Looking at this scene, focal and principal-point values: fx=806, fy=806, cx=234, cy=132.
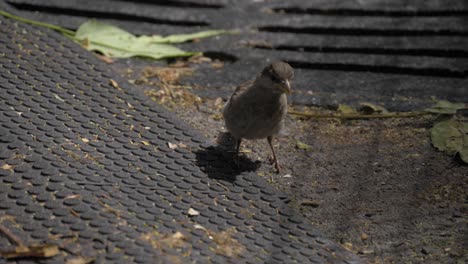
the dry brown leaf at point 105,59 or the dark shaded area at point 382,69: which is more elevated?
the dark shaded area at point 382,69

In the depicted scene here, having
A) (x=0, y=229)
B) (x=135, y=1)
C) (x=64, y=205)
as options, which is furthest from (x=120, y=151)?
(x=135, y=1)

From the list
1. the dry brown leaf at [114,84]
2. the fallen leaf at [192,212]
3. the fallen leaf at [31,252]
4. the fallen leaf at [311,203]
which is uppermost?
the dry brown leaf at [114,84]

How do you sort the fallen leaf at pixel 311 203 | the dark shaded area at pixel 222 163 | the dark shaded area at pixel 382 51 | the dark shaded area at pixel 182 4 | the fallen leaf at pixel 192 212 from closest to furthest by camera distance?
the fallen leaf at pixel 192 212 → the fallen leaf at pixel 311 203 → the dark shaded area at pixel 222 163 → the dark shaded area at pixel 382 51 → the dark shaded area at pixel 182 4

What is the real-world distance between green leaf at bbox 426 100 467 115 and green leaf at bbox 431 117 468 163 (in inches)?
2.6

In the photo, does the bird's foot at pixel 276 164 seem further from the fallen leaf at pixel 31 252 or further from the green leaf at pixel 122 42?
the fallen leaf at pixel 31 252

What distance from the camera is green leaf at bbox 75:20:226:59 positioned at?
5887 mm

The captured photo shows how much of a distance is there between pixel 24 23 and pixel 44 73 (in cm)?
90

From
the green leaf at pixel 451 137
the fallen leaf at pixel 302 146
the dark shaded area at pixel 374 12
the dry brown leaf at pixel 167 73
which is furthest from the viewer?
the dark shaded area at pixel 374 12

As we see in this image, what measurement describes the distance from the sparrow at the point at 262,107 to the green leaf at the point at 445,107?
102 centimetres

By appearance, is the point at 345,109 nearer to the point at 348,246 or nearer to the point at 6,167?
the point at 348,246

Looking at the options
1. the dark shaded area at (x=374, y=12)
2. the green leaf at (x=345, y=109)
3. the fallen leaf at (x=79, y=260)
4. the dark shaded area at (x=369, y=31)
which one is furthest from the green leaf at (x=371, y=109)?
the fallen leaf at (x=79, y=260)

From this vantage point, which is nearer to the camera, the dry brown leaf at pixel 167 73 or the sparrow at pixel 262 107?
the sparrow at pixel 262 107

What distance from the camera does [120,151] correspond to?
4305mm

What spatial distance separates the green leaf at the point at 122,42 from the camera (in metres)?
5.89
